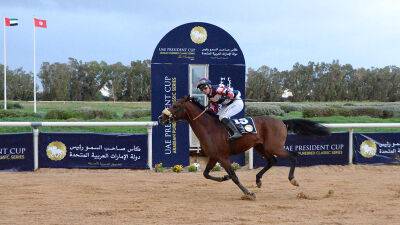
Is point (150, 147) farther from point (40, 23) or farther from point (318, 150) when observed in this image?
point (40, 23)

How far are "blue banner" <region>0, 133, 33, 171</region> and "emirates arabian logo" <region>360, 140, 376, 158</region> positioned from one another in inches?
312

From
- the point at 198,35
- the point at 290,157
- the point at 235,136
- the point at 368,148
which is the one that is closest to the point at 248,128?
the point at 235,136

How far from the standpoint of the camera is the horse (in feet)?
31.3

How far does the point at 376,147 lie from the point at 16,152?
8.59 m

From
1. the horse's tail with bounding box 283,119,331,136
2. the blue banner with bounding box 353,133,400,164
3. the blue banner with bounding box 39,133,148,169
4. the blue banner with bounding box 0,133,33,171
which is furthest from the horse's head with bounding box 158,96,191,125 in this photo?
the blue banner with bounding box 353,133,400,164

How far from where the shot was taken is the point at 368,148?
14422mm

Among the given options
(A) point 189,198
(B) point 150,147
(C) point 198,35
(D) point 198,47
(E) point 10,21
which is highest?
(E) point 10,21

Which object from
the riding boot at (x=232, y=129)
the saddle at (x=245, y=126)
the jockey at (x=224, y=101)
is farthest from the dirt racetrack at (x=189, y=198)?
the jockey at (x=224, y=101)

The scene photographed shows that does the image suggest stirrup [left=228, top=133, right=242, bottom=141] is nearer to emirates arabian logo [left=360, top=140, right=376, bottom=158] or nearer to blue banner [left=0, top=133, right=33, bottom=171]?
blue banner [left=0, top=133, right=33, bottom=171]

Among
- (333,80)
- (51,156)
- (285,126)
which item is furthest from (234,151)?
(333,80)

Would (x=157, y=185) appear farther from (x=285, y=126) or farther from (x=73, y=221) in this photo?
(x=73, y=221)

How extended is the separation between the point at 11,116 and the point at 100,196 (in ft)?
71.1

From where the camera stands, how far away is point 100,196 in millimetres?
9695

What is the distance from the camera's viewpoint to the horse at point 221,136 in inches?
376
